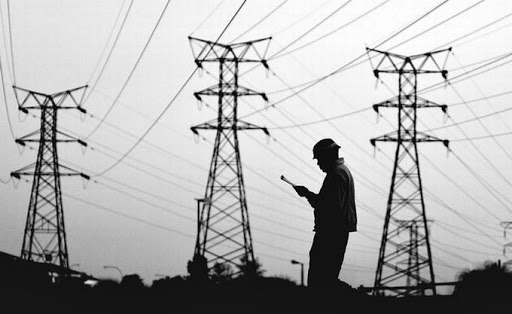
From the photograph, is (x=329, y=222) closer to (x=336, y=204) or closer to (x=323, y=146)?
(x=336, y=204)

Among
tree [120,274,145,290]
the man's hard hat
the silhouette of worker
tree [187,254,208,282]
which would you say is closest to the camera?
the silhouette of worker

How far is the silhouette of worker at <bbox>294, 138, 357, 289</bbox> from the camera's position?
A: 872cm

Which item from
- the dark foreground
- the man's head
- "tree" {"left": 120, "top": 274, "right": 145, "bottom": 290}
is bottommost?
the dark foreground

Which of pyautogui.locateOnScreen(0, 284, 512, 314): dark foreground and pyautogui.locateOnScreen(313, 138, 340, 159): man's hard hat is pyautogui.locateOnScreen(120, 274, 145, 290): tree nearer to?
pyautogui.locateOnScreen(0, 284, 512, 314): dark foreground

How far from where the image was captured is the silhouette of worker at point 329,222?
8.72 m

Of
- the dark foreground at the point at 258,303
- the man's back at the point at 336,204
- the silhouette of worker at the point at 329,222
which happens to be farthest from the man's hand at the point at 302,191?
the dark foreground at the point at 258,303

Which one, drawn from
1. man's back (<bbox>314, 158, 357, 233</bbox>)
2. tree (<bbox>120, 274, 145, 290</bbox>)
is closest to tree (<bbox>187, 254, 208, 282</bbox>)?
tree (<bbox>120, 274, 145, 290</bbox>)

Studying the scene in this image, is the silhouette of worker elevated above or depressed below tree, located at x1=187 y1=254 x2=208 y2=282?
below

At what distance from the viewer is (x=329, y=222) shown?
8727 mm

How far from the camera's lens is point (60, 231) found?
41.8 meters

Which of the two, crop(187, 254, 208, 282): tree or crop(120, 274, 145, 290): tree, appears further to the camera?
crop(187, 254, 208, 282): tree

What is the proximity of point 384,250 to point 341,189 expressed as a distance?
2897 centimetres

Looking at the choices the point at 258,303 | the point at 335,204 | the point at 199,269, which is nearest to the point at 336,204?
the point at 335,204

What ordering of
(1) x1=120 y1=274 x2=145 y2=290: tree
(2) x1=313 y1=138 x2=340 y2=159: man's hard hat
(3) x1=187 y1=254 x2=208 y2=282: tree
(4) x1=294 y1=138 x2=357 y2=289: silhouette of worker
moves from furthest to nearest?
(3) x1=187 y1=254 x2=208 y2=282: tree, (1) x1=120 y1=274 x2=145 y2=290: tree, (2) x1=313 y1=138 x2=340 y2=159: man's hard hat, (4) x1=294 y1=138 x2=357 y2=289: silhouette of worker
